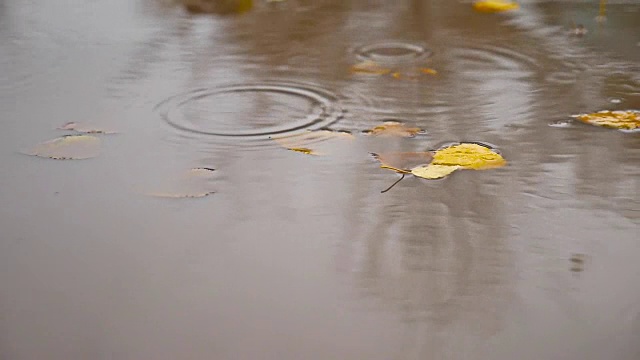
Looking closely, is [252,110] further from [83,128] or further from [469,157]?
[469,157]

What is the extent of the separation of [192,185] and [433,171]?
485 millimetres

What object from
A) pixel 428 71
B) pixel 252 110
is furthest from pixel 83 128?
pixel 428 71

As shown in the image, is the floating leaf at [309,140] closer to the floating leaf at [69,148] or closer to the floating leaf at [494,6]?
the floating leaf at [69,148]

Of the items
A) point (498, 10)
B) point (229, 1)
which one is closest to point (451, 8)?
point (498, 10)

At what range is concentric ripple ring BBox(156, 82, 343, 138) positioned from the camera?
7.08 feet

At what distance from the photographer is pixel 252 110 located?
2.28 metres

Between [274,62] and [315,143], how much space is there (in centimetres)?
64

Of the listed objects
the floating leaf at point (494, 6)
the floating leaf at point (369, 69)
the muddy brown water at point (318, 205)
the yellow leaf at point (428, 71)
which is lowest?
the muddy brown water at point (318, 205)

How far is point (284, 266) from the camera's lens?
5.10 feet

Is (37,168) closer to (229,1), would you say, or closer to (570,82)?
(570,82)

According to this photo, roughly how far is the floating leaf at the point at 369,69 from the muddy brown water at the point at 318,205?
0.14 ft

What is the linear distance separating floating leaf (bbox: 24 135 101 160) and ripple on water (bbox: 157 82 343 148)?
203 millimetres

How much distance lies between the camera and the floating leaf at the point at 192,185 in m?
1.82

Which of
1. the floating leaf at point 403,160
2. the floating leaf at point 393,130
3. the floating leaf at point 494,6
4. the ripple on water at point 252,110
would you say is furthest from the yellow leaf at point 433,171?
the floating leaf at point 494,6
